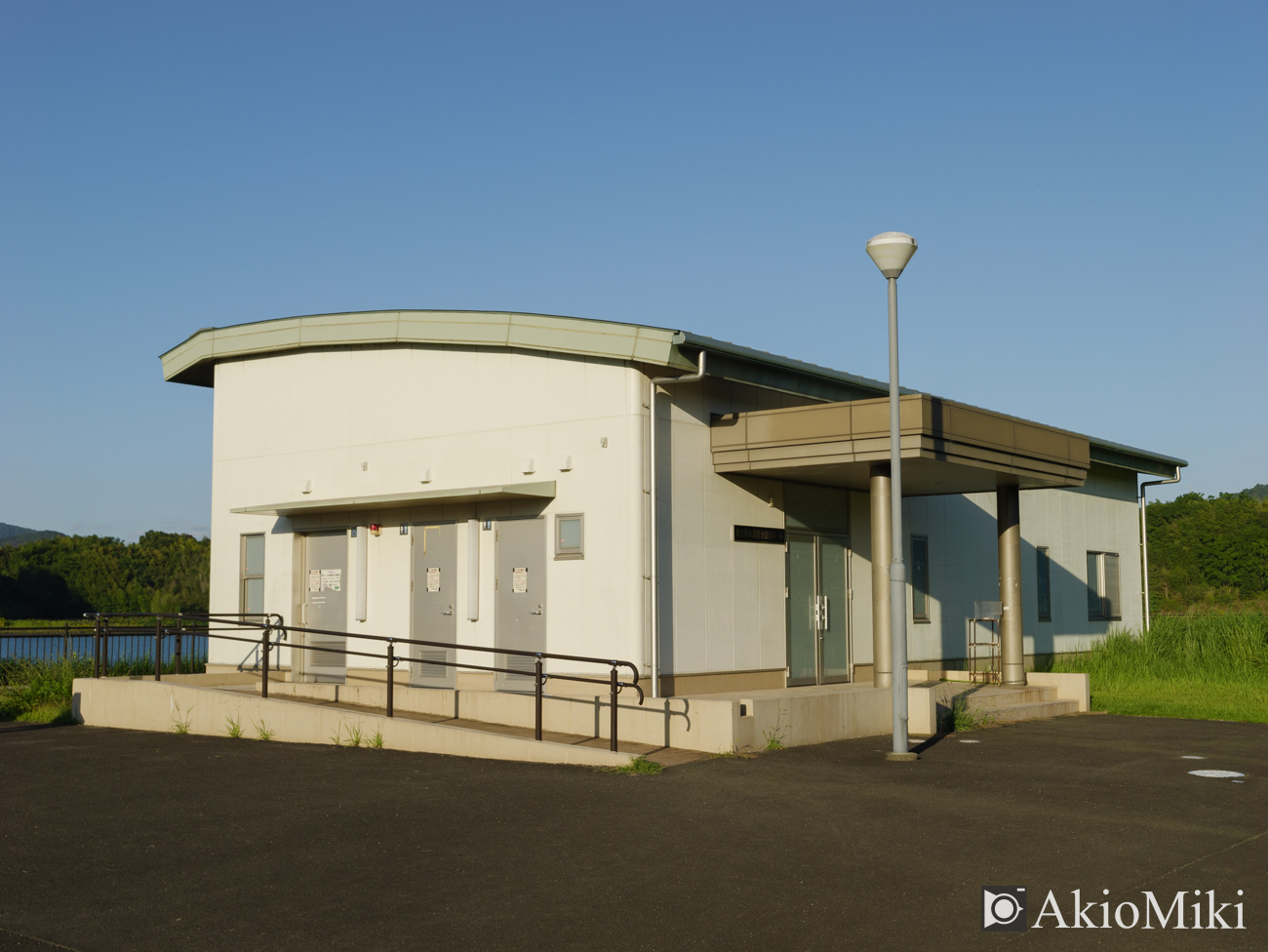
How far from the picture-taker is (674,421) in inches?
535

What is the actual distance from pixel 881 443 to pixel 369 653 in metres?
7.14

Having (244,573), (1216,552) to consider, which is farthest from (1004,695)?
(1216,552)

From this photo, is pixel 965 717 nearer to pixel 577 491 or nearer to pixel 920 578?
pixel 920 578

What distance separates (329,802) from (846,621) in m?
9.09

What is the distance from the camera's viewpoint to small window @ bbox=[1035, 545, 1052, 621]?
70.6 feet

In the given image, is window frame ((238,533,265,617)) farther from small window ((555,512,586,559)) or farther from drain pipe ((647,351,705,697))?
drain pipe ((647,351,705,697))

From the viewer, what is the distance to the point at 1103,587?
2353cm

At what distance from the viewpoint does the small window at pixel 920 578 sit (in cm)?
1853

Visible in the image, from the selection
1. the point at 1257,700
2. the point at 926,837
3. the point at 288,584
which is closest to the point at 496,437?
the point at 288,584

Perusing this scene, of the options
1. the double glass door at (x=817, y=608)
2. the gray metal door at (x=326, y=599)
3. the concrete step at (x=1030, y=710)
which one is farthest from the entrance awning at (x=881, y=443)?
the gray metal door at (x=326, y=599)

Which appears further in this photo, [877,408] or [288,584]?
[288,584]

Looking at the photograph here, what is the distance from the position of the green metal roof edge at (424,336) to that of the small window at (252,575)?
9.53 ft

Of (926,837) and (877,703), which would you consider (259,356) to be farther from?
(926,837)

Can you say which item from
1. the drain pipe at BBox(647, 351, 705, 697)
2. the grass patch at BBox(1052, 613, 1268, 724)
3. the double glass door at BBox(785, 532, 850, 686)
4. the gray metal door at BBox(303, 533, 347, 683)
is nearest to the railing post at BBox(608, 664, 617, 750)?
the drain pipe at BBox(647, 351, 705, 697)
